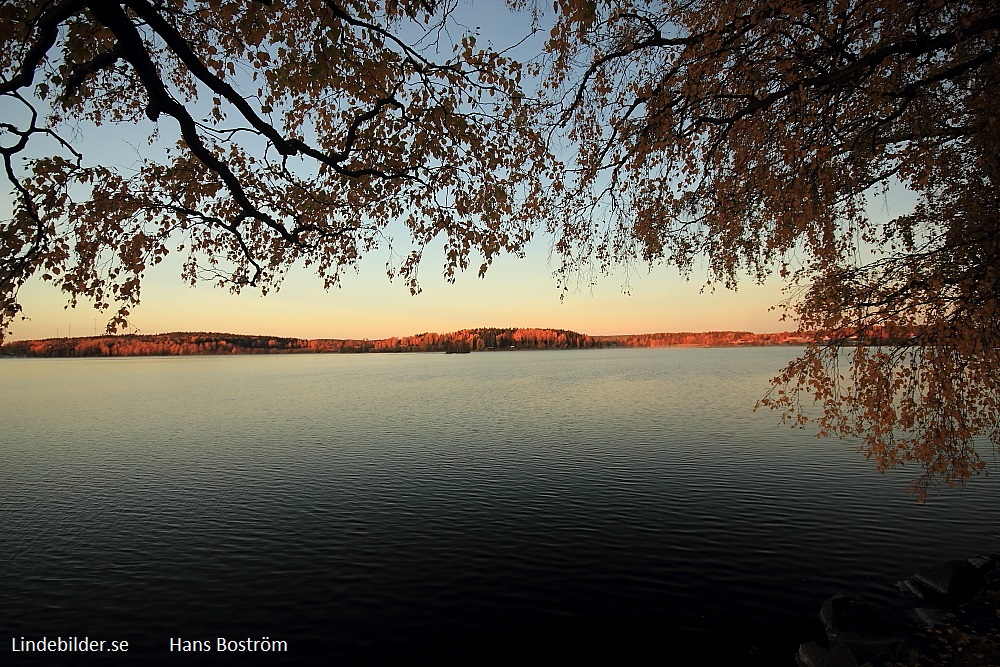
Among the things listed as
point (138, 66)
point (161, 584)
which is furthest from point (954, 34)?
point (161, 584)

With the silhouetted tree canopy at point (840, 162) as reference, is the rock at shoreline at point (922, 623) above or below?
below

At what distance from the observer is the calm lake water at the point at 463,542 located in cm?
1163

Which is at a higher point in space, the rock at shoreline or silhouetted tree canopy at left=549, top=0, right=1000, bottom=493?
Result: silhouetted tree canopy at left=549, top=0, right=1000, bottom=493

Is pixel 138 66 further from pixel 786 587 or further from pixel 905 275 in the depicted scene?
pixel 786 587

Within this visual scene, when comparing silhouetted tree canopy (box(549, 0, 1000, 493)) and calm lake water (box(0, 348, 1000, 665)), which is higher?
silhouetted tree canopy (box(549, 0, 1000, 493))

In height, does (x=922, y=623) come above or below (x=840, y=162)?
below

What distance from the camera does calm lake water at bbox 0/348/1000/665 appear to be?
458 inches

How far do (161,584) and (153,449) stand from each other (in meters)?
22.2

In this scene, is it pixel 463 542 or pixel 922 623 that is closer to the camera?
pixel 922 623

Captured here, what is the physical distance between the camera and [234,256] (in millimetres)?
12156

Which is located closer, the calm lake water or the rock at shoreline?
the rock at shoreline

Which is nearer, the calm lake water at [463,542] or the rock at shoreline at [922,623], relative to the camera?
the rock at shoreline at [922,623]

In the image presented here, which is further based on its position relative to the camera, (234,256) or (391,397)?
(391,397)

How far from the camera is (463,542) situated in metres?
16.5
